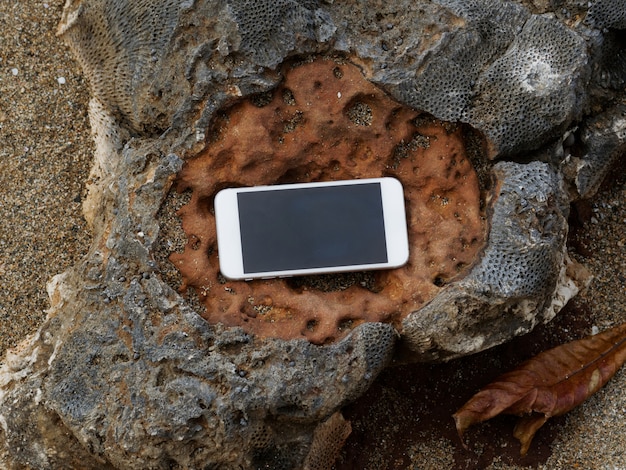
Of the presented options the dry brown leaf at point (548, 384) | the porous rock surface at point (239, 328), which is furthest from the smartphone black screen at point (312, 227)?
the dry brown leaf at point (548, 384)

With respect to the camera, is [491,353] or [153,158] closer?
[153,158]

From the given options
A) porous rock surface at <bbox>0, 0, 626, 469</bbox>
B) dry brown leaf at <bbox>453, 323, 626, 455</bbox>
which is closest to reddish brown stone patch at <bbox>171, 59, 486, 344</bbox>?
porous rock surface at <bbox>0, 0, 626, 469</bbox>

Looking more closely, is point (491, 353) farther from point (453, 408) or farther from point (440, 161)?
point (440, 161)

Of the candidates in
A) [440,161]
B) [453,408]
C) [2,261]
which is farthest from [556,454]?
[2,261]

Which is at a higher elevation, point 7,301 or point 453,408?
point 7,301

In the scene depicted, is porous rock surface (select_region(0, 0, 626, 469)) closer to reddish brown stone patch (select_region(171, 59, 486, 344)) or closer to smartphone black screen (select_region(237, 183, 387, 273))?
reddish brown stone patch (select_region(171, 59, 486, 344))

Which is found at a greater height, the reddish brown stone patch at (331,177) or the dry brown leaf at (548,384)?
the reddish brown stone patch at (331,177)

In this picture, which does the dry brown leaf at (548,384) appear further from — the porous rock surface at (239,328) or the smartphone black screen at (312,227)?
the smartphone black screen at (312,227)
